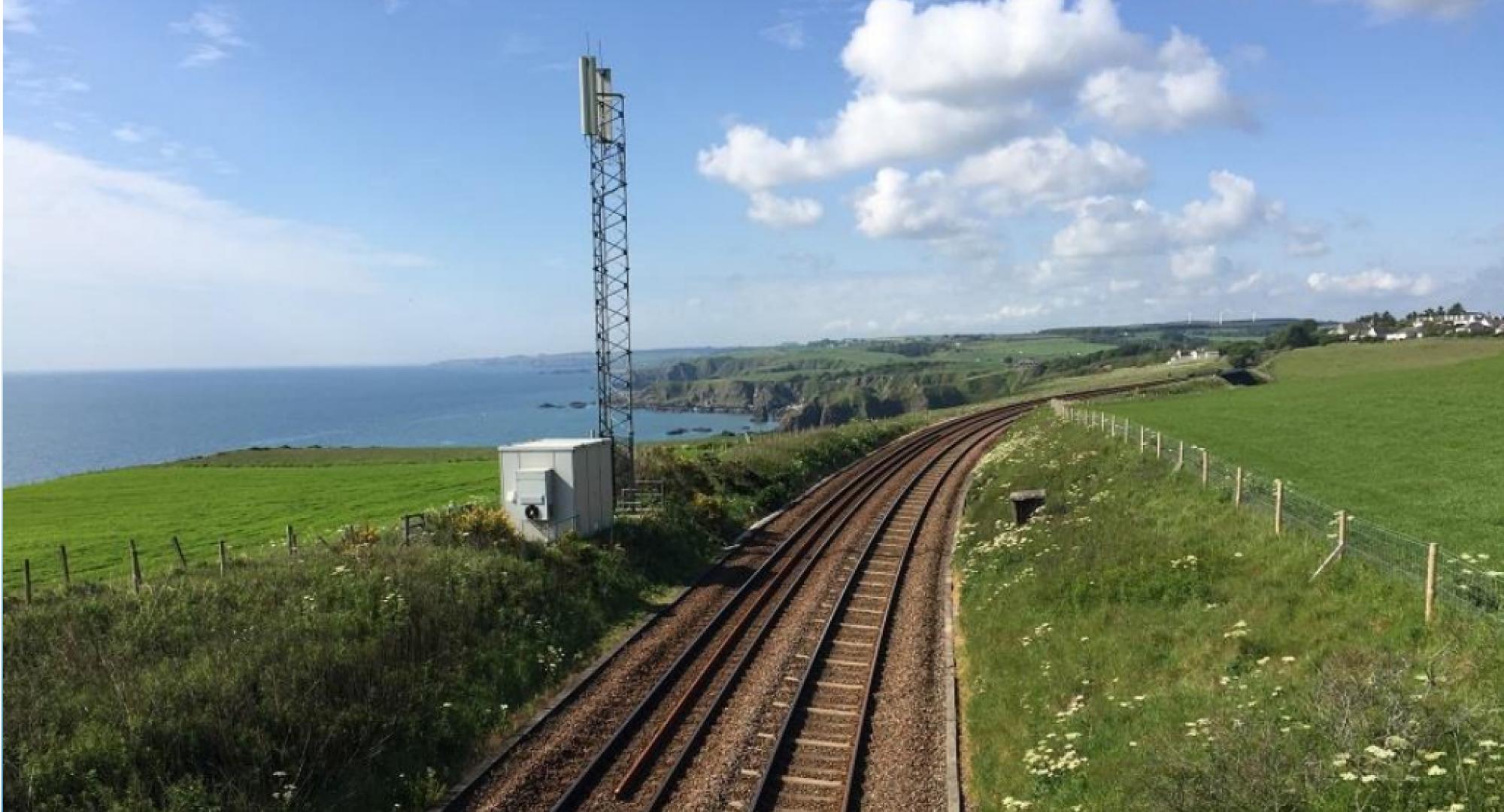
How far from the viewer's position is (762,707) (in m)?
16.0

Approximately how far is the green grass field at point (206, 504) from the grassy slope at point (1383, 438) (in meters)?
29.7

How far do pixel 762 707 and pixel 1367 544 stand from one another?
1102cm

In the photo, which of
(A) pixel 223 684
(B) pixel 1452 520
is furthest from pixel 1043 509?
(A) pixel 223 684

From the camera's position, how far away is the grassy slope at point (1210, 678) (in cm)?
883

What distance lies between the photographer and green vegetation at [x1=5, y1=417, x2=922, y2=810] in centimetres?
1198

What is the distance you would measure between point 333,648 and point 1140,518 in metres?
17.9

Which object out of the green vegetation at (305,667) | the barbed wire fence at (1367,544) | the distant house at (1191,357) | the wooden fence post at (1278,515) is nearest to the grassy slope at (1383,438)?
the barbed wire fence at (1367,544)

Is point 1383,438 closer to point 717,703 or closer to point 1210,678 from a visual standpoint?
point 1210,678

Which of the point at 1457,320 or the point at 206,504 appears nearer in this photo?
the point at 206,504

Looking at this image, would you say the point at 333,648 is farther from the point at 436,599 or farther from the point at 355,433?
the point at 355,433

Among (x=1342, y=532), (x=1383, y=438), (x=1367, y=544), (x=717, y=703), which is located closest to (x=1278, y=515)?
(x=1367, y=544)

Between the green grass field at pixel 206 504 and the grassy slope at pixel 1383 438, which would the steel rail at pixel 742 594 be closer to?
the grassy slope at pixel 1383 438

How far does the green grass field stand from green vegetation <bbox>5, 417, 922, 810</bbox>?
7.71 meters

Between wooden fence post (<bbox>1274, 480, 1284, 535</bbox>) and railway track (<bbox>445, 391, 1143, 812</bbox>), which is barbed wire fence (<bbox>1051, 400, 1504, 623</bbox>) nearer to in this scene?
wooden fence post (<bbox>1274, 480, 1284, 535</bbox>)
